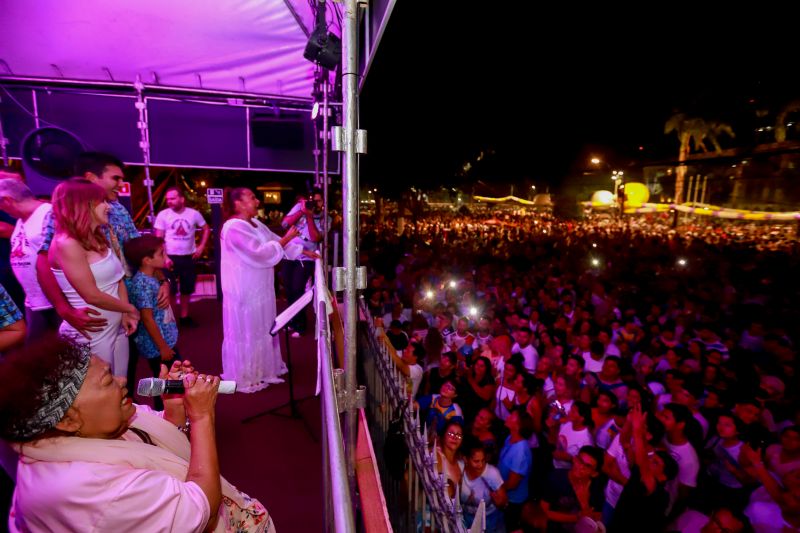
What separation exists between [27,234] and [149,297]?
0.92m

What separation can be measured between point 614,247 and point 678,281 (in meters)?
7.12

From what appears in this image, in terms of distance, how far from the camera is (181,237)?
5.89 metres

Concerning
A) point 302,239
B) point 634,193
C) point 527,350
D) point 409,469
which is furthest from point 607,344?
point 634,193

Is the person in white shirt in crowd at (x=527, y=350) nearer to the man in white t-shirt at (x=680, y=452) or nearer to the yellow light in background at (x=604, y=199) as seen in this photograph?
the man in white t-shirt at (x=680, y=452)

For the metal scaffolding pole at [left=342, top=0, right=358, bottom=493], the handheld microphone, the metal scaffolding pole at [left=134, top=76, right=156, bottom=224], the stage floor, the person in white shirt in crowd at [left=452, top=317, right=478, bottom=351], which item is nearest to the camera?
the handheld microphone

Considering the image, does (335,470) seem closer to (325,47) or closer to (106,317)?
(106,317)

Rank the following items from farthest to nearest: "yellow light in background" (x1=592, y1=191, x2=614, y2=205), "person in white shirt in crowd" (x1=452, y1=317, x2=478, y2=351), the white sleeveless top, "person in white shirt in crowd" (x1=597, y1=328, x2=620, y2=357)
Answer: "yellow light in background" (x1=592, y1=191, x2=614, y2=205) < "person in white shirt in crowd" (x1=452, y1=317, x2=478, y2=351) < "person in white shirt in crowd" (x1=597, y1=328, x2=620, y2=357) < the white sleeveless top

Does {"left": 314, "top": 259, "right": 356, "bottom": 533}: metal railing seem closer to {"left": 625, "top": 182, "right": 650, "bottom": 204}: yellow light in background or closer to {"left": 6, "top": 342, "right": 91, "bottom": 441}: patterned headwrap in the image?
{"left": 6, "top": 342, "right": 91, "bottom": 441}: patterned headwrap

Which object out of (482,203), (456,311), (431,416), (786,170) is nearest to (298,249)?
(431,416)

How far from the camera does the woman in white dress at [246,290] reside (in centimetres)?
381

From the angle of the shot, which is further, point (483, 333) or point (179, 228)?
point (483, 333)

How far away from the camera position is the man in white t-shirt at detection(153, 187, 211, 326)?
580 centimetres

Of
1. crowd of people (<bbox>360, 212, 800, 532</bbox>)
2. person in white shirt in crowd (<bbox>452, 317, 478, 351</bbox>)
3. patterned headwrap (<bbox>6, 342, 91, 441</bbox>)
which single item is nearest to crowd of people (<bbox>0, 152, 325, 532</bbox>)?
patterned headwrap (<bbox>6, 342, 91, 441</bbox>)

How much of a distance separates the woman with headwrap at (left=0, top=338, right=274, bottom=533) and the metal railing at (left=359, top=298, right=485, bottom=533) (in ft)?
4.16
